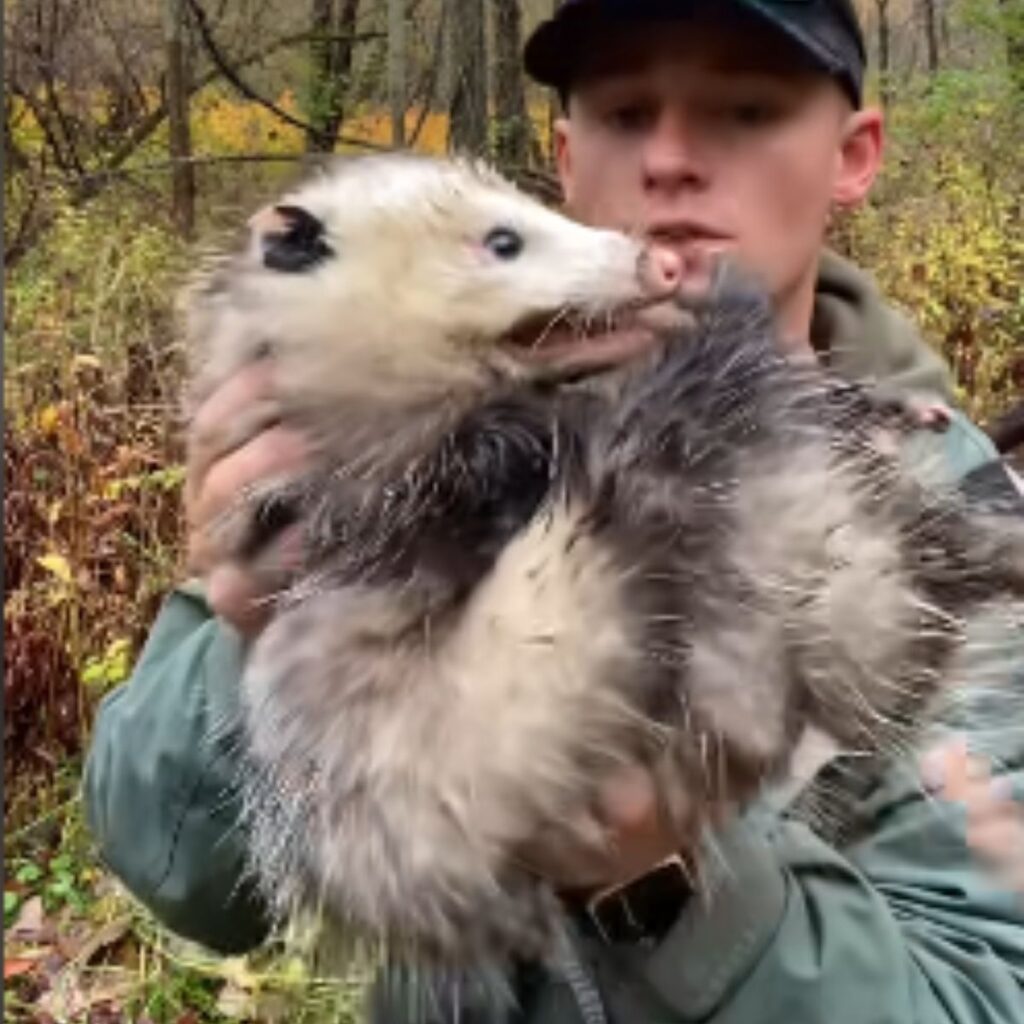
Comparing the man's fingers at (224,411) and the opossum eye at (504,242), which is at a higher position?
→ the opossum eye at (504,242)

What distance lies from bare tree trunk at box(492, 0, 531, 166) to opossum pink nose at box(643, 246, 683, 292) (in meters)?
7.93

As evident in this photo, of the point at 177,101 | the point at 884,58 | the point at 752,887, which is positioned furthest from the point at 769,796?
the point at 884,58

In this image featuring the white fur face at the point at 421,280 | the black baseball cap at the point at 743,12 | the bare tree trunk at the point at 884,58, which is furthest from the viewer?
the bare tree trunk at the point at 884,58

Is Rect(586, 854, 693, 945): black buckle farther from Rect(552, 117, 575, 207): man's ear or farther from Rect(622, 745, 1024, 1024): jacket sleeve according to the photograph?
Rect(552, 117, 575, 207): man's ear

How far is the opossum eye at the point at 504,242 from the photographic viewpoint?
64.9 inches

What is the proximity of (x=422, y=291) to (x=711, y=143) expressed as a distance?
0.46 m

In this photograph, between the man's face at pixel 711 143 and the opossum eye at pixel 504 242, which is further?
the man's face at pixel 711 143

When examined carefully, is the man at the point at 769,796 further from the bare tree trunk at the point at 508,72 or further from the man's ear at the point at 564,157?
the bare tree trunk at the point at 508,72

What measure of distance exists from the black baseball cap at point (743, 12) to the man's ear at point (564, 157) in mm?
68

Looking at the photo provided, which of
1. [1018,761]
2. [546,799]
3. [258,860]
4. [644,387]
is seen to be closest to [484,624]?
[546,799]

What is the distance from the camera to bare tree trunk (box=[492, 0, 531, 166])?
30.9 feet

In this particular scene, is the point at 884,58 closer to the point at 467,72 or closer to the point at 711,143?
the point at 467,72

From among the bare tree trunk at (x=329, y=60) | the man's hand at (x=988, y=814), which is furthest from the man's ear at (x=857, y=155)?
the bare tree trunk at (x=329, y=60)

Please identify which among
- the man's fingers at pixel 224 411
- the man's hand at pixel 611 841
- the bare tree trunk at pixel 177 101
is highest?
the man's fingers at pixel 224 411
